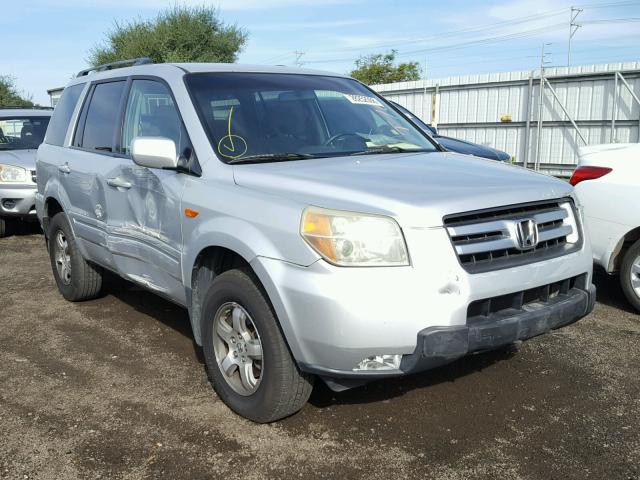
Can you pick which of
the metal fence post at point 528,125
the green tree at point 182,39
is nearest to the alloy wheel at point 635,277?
the metal fence post at point 528,125

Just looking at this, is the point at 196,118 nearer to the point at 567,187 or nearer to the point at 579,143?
the point at 567,187

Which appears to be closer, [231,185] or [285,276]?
[285,276]

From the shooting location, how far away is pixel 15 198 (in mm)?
9180

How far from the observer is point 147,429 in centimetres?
347

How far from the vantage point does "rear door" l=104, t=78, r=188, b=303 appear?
390 centimetres

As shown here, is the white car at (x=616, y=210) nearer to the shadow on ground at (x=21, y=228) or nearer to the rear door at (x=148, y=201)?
the rear door at (x=148, y=201)

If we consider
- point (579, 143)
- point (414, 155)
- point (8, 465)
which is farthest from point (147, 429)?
point (579, 143)

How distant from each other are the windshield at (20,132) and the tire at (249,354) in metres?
7.78

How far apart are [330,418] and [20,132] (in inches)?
336

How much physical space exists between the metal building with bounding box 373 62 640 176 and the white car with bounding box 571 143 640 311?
1006 centimetres

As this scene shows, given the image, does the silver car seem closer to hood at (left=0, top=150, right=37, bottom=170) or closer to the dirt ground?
hood at (left=0, top=150, right=37, bottom=170)

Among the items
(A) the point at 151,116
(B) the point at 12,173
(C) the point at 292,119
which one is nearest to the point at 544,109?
(B) the point at 12,173

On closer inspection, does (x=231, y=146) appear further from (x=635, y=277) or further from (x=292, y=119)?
(x=635, y=277)

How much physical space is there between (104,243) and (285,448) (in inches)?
91.2
